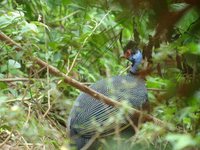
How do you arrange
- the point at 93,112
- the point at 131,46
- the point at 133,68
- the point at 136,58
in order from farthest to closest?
the point at 136,58
the point at 133,68
the point at 131,46
the point at 93,112

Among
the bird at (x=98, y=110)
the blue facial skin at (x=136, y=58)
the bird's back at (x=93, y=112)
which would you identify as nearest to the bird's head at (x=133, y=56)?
the blue facial skin at (x=136, y=58)

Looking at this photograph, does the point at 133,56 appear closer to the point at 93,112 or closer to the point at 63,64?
the point at 63,64

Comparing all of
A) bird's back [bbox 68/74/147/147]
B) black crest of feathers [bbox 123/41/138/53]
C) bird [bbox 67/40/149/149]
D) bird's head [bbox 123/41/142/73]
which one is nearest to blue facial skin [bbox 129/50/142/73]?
bird's head [bbox 123/41/142/73]

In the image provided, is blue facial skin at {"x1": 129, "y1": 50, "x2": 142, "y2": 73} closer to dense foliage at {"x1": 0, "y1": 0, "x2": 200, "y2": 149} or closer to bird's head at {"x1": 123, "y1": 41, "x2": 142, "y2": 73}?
bird's head at {"x1": 123, "y1": 41, "x2": 142, "y2": 73}

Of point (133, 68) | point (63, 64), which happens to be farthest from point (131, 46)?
point (63, 64)

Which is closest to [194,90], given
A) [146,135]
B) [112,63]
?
[146,135]

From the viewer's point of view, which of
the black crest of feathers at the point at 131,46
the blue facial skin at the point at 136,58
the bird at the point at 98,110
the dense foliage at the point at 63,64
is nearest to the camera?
the dense foliage at the point at 63,64

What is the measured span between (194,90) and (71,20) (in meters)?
3.76

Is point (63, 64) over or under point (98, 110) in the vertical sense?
over

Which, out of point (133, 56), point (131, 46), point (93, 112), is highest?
point (131, 46)

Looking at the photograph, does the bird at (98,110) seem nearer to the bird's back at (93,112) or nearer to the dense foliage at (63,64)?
the bird's back at (93,112)

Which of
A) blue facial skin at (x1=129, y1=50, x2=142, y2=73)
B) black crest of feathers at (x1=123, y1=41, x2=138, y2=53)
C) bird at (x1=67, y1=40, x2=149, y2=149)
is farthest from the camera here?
blue facial skin at (x1=129, y1=50, x2=142, y2=73)

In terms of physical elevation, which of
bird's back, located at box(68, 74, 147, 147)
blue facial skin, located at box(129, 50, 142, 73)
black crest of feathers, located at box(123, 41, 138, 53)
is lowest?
bird's back, located at box(68, 74, 147, 147)

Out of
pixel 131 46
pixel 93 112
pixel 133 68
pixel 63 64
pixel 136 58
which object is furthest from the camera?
pixel 136 58
